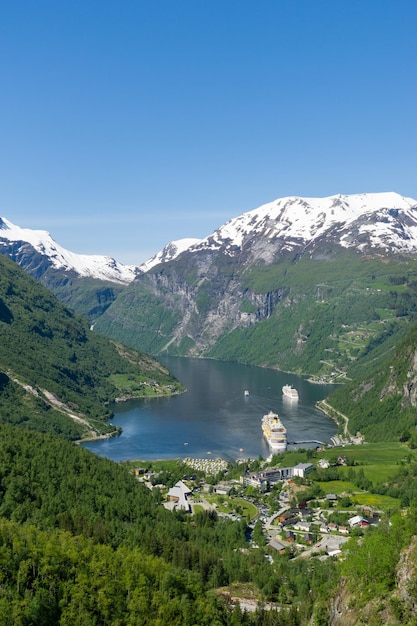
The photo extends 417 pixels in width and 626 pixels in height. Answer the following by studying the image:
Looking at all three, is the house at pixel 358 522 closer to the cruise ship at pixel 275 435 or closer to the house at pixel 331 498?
the house at pixel 331 498

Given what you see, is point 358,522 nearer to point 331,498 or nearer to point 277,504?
point 331,498

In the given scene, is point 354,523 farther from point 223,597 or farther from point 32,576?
point 32,576

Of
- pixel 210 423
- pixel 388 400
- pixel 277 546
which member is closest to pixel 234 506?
pixel 277 546

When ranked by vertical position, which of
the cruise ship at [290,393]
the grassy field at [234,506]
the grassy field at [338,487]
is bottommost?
the grassy field at [234,506]

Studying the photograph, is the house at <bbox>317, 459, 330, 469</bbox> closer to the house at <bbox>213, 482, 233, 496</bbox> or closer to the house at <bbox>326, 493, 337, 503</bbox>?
the house at <bbox>326, 493, 337, 503</bbox>

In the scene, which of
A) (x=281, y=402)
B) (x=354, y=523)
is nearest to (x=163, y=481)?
(x=354, y=523)

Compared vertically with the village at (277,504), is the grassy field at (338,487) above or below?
above

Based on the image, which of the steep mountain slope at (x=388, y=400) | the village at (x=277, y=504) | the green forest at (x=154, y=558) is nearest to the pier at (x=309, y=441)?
the steep mountain slope at (x=388, y=400)
